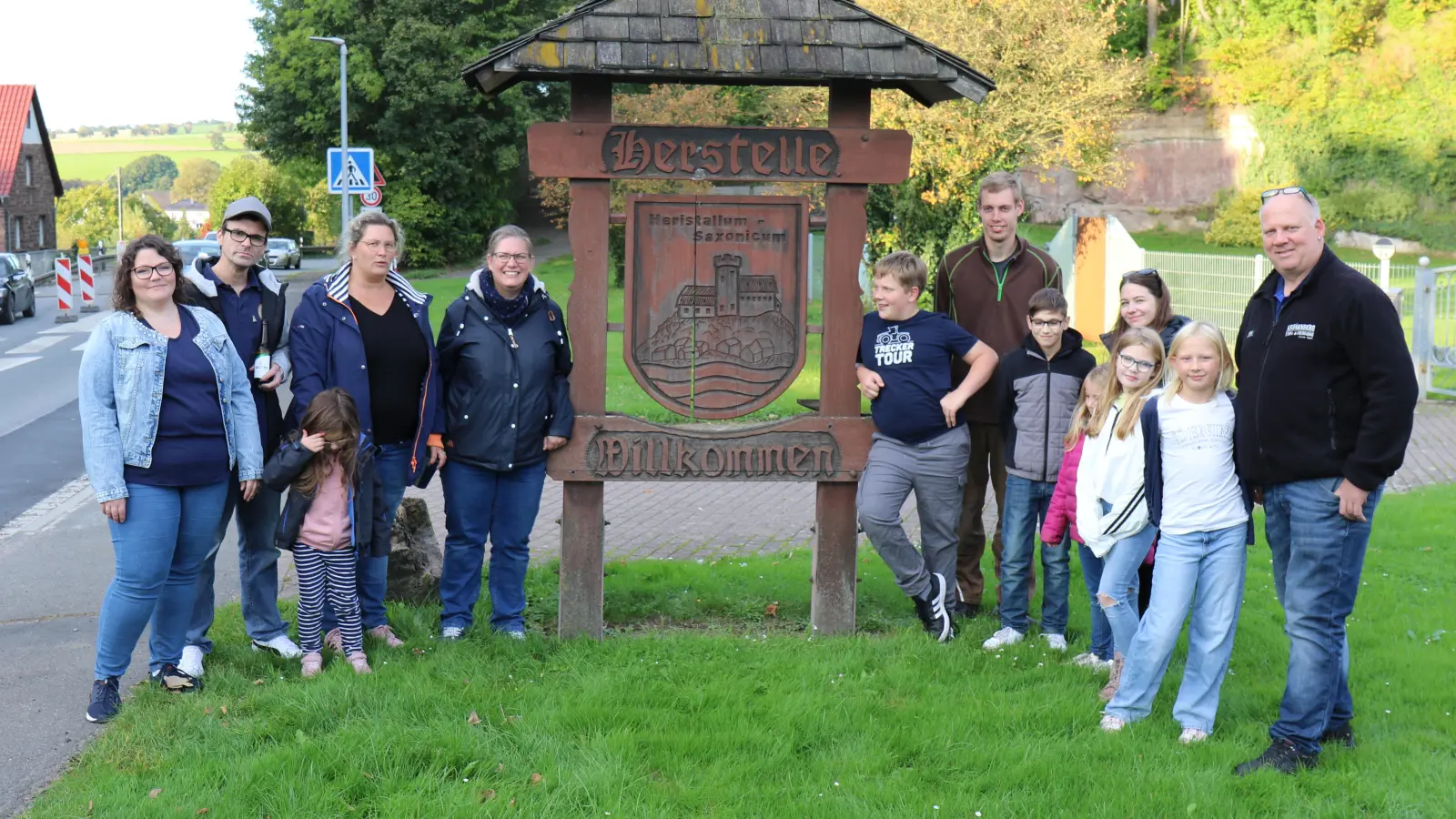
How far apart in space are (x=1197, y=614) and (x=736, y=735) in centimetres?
175

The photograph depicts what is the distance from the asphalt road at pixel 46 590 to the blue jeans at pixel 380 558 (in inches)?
38.3

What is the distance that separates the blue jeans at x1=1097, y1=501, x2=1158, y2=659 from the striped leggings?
3.04m

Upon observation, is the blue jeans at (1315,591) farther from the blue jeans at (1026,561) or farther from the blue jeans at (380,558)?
the blue jeans at (380,558)

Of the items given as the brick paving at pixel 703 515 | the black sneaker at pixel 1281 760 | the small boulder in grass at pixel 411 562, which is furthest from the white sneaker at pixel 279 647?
the black sneaker at pixel 1281 760

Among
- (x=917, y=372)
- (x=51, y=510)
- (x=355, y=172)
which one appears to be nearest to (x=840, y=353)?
(x=917, y=372)

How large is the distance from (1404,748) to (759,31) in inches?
148

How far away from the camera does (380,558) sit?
5754 millimetres

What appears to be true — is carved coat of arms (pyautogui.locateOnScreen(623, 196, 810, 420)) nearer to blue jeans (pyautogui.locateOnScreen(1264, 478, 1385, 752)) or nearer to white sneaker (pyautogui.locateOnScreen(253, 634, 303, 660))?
white sneaker (pyautogui.locateOnScreen(253, 634, 303, 660))

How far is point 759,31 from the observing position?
5.60 m

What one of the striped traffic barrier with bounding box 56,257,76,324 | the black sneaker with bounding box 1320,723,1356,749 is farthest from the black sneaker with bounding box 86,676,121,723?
the striped traffic barrier with bounding box 56,257,76,324

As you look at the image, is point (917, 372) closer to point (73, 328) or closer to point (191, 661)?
point (191, 661)

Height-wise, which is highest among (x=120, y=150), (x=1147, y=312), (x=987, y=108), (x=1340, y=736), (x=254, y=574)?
(x=120, y=150)

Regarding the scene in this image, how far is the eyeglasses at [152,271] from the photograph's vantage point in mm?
4914

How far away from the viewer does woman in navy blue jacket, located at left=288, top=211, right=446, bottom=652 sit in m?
5.42
